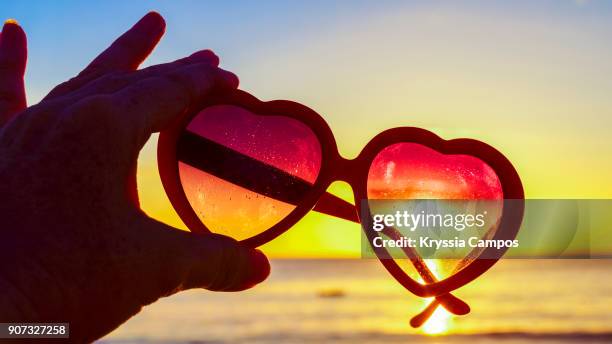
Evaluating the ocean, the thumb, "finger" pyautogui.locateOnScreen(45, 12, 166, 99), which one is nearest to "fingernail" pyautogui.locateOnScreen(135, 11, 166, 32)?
"finger" pyautogui.locateOnScreen(45, 12, 166, 99)

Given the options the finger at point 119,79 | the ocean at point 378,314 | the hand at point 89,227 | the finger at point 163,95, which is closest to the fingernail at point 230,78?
the finger at point 163,95

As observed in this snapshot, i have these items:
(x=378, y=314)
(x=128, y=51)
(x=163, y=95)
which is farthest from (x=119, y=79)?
(x=378, y=314)

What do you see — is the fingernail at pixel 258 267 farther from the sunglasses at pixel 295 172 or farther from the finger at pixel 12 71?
the finger at pixel 12 71

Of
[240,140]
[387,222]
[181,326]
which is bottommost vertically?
[181,326]

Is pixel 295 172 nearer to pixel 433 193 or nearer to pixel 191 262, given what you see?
pixel 433 193

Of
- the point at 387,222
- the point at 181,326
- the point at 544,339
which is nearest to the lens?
the point at 387,222

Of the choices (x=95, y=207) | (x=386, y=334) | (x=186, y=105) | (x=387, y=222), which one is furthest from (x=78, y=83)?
(x=386, y=334)

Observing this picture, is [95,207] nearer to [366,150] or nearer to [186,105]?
[186,105]
